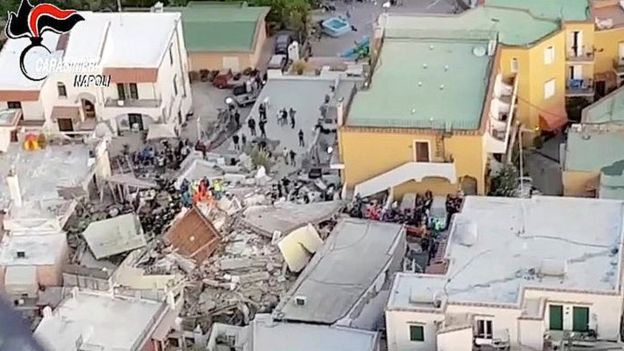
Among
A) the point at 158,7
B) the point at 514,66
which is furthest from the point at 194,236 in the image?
the point at 158,7

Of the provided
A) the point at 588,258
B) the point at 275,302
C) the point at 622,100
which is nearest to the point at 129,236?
the point at 275,302

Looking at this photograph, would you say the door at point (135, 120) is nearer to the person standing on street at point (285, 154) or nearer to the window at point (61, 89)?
the window at point (61, 89)

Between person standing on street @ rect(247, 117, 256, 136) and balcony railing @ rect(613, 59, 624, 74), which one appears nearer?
balcony railing @ rect(613, 59, 624, 74)

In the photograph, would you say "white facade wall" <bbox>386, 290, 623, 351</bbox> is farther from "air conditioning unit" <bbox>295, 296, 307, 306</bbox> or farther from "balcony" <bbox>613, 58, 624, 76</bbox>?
"balcony" <bbox>613, 58, 624, 76</bbox>

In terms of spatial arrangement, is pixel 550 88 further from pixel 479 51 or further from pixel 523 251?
pixel 523 251

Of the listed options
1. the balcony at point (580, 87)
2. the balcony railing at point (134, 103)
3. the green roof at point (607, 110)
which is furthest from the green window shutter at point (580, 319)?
the balcony railing at point (134, 103)

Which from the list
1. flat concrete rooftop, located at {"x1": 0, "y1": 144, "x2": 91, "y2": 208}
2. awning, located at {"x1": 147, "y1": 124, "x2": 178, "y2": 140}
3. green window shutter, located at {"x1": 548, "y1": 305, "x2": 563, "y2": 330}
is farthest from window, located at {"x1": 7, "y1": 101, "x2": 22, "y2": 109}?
green window shutter, located at {"x1": 548, "y1": 305, "x2": 563, "y2": 330}

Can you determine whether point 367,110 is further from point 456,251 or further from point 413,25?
point 456,251
